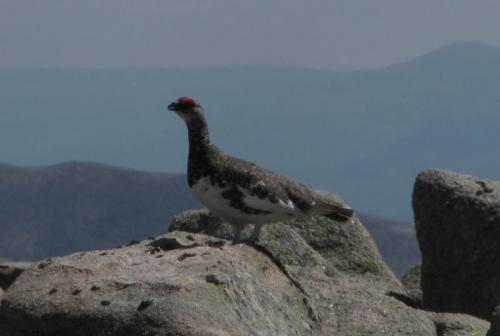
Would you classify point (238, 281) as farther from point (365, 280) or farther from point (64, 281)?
point (365, 280)

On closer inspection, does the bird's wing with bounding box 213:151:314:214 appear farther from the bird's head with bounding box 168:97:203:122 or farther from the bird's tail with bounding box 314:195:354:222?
the bird's head with bounding box 168:97:203:122

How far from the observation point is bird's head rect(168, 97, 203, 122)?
13.1 meters

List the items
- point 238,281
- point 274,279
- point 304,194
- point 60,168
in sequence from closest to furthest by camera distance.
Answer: point 238,281, point 274,279, point 304,194, point 60,168

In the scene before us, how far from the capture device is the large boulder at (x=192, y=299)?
10.3m

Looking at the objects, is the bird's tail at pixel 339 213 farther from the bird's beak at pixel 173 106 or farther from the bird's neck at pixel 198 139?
the bird's beak at pixel 173 106

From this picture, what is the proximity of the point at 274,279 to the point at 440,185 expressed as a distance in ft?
18.4

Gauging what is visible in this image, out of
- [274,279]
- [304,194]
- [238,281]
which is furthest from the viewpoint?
[304,194]

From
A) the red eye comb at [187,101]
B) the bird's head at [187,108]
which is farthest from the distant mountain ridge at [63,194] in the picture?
the red eye comb at [187,101]

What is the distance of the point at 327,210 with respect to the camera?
1370 centimetres

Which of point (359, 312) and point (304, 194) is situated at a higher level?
point (304, 194)

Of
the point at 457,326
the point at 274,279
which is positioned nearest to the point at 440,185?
the point at 457,326

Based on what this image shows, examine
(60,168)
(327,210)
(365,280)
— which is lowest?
→ (60,168)

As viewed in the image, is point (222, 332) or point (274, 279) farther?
point (274, 279)

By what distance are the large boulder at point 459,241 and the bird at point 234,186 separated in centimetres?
395
